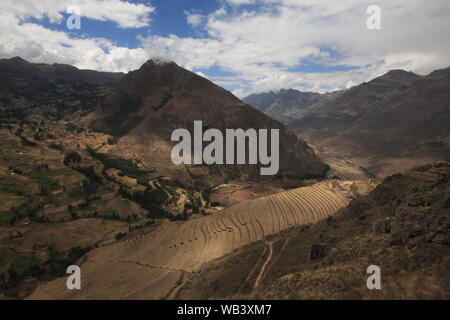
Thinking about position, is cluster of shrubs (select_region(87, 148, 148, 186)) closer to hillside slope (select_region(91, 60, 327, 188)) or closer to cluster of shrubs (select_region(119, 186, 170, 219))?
hillside slope (select_region(91, 60, 327, 188))

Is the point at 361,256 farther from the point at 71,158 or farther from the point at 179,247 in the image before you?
the point at 71,158

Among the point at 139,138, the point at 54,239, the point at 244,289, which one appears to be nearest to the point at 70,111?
the point at 139,138

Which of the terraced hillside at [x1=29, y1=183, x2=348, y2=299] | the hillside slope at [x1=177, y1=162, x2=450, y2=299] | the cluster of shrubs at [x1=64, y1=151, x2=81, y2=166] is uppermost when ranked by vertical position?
the cluster of shrubs at [x1=64, y1=151, x2=81, y2=166]

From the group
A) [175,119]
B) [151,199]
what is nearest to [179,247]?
[151,199]

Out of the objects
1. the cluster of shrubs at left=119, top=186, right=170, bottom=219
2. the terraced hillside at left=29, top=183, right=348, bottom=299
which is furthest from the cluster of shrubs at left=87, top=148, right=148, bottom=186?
the terraced hillside at left=29, top=183, right=348, bottom=299

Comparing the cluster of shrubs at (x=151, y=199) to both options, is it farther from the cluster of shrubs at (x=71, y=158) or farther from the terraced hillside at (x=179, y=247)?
the cluster of shrubs at (x=71, y=158)

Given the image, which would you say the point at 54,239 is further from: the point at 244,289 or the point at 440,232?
the point at 440,232

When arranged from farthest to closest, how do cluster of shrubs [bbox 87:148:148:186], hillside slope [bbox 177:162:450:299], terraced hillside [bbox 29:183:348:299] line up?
cluster of shrubs [bbox 87:148:148:186], terraced hillside [bbox 29:183:348:299], hillside slope [bbox 177:162:450:299]

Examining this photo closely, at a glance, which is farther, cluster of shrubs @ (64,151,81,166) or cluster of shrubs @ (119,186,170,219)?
cluster of shrubs @ (64,151,81,166)
